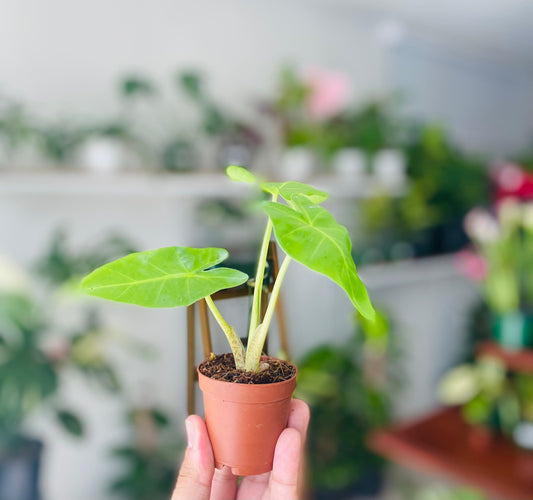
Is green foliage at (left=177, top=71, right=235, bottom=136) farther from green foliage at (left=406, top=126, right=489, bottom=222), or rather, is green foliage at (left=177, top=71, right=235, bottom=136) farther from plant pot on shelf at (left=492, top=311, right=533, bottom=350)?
plant pot on shelf at (left=492, top=311, right=533, bottom=350)

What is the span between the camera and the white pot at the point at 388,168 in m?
1.96

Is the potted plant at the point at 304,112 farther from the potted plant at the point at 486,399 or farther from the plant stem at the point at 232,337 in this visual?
the plant stem at the point at 232,337

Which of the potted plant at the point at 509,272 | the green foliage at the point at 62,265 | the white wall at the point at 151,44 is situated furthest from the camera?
the potted plant at the point at 509,272

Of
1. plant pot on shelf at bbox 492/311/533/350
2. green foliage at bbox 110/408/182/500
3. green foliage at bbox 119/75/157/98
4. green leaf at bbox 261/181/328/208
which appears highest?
green foliage at bbox 119/75/157/98

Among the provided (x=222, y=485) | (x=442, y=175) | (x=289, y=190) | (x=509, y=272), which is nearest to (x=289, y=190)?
(x=289, y=190)

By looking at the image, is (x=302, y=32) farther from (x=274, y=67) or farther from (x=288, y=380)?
(x=288, y=380)

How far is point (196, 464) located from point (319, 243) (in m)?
0.18

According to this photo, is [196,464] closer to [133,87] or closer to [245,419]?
[245,419]

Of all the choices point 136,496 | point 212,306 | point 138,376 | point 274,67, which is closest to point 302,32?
point 274,67

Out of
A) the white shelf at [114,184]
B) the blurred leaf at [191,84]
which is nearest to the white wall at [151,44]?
the blurred leaf at [191,84]

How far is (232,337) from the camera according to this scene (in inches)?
13.6

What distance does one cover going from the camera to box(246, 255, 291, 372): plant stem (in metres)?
0.33

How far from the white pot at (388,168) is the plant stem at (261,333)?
1.71m

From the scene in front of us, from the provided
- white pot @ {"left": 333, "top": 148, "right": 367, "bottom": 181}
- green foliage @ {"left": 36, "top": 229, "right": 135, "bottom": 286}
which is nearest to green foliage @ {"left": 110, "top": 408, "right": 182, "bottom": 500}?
green foliage @ {"left": 36, "top": 229, "right": 135, "bottom": 286}
